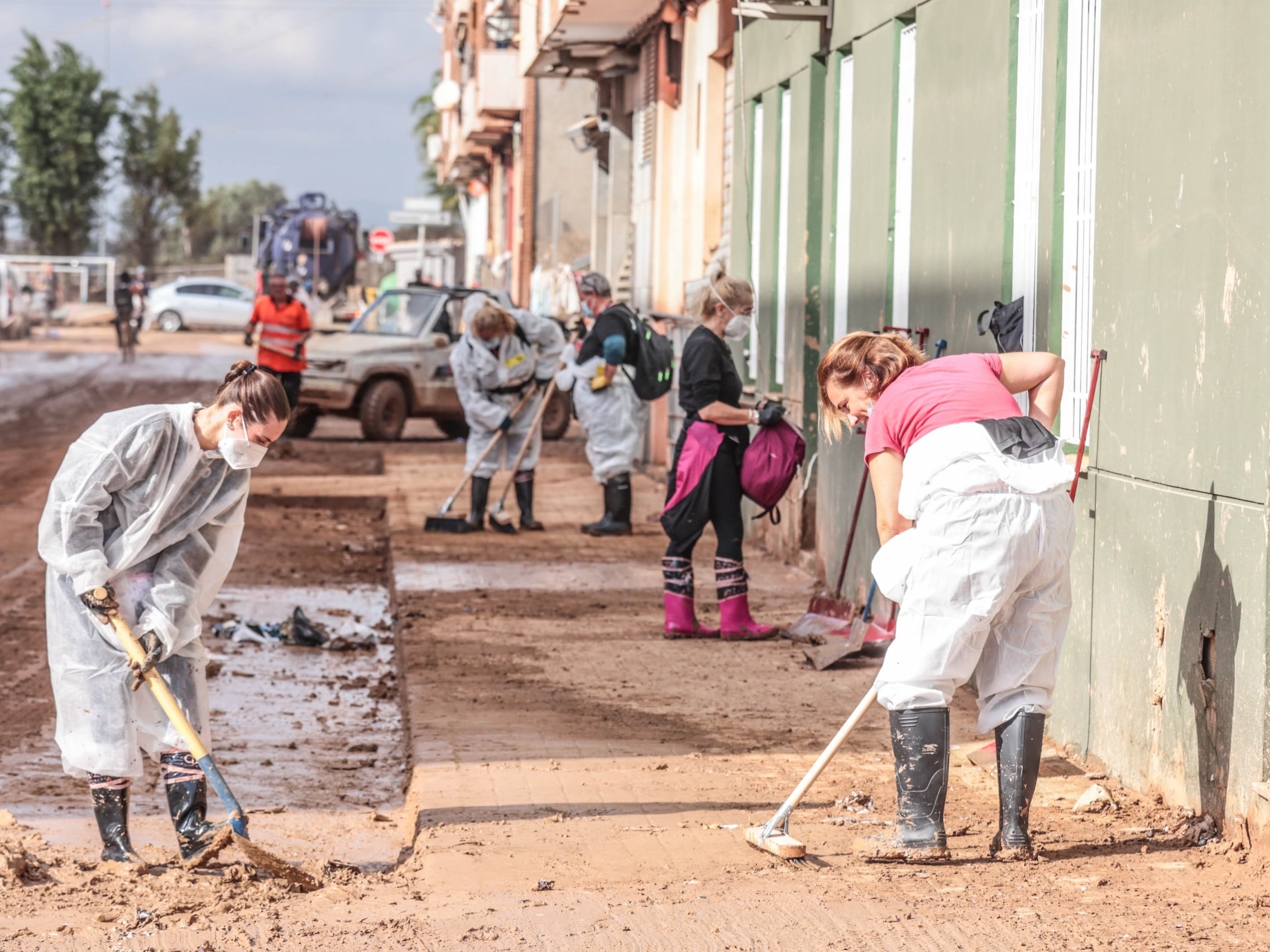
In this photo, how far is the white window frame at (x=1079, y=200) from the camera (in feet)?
20.2

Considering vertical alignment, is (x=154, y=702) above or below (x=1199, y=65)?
below

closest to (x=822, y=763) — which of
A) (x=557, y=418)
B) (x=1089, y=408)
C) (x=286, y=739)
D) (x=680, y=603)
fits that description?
(x=1089, y=408)

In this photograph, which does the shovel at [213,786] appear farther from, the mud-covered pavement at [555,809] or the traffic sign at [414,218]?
the traffic sign at [414,218]

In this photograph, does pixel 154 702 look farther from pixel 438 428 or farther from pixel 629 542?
pixel 438 428

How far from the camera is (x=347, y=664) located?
350 inches

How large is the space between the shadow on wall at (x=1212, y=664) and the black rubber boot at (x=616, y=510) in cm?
778

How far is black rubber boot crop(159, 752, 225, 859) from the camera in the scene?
5223 millimetres

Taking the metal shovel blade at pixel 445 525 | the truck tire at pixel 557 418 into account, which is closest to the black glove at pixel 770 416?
the metal shovel blade at pixel 445 525

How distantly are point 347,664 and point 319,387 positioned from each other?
10748mm

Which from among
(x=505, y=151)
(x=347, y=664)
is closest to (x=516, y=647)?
(x=347, y=664)

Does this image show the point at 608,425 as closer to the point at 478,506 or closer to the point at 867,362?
the point at 478,506

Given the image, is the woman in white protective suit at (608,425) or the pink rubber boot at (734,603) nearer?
the pink rubber boot at (734,603)

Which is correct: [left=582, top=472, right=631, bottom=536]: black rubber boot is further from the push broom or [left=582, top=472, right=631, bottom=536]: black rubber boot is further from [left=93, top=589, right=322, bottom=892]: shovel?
[left=93, top=589, right=322, bottom=892]: shovel

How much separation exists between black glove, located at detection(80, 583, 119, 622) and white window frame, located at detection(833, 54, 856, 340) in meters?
5.67
